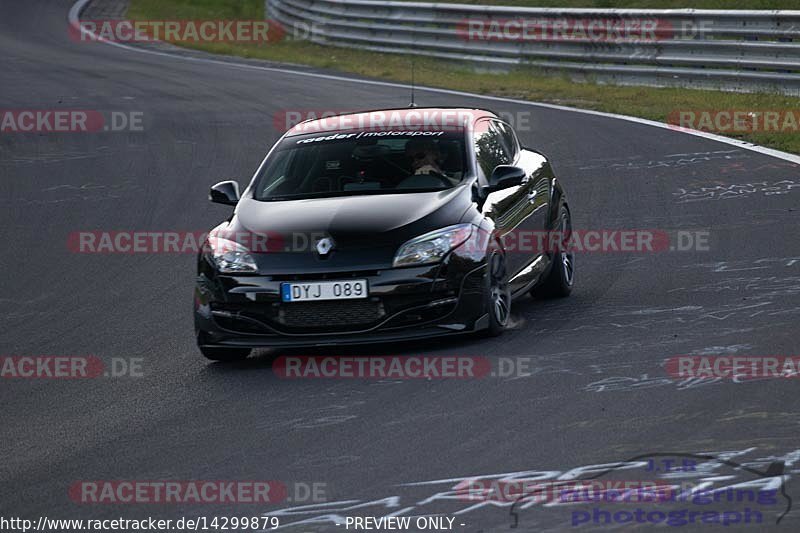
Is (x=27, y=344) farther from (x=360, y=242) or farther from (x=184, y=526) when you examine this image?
(x=184, y=526)

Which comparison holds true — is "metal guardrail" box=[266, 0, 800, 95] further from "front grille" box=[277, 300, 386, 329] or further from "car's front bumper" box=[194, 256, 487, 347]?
"front grille" box=[277, 300, 386, 329]

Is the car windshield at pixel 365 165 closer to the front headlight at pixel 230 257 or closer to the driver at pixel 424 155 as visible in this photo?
the driver at pixel 424 155

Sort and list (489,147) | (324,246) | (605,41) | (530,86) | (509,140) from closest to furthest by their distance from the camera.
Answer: (324,246) < (489,147) < (509,140) < (605,41) < (530,86)

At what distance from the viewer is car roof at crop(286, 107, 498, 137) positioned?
1018cm

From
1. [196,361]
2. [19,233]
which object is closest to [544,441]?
[196,361]

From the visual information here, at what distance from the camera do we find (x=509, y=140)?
10.9m

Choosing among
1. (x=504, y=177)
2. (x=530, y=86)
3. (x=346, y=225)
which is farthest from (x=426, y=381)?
(x=530, y=86)

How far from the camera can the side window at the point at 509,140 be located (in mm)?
10688

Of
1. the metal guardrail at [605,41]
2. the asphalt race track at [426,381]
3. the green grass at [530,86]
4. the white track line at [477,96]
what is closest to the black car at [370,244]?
the asphalt race track at [426,381]

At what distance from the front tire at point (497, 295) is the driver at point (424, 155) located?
2.70 ft

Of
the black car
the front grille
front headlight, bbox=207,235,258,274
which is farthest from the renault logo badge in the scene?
front headlight, bbox=207,235,258,274

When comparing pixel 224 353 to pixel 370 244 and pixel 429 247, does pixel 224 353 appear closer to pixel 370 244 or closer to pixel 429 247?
pixel 370 244

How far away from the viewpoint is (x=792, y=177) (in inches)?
577

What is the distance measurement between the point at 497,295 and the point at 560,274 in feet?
4.80
